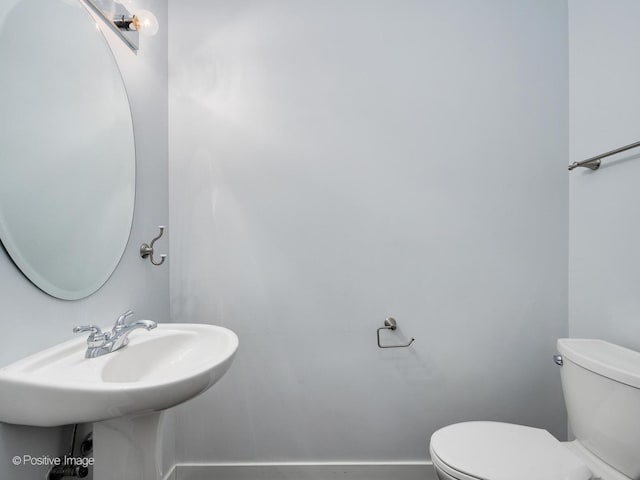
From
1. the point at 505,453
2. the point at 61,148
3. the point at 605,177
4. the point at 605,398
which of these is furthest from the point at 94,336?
the point at 605,177

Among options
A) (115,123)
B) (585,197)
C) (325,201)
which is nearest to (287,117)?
(325,201)

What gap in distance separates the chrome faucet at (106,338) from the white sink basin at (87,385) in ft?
0.05

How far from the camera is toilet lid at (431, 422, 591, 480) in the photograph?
2.82 feet

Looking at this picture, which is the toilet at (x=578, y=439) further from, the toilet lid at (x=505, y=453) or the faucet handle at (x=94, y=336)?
the faucet handle at (x=94, y=336)

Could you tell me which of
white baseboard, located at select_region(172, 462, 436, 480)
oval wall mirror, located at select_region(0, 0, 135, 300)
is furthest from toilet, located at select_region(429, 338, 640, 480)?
oval wall mirror, located at select_region(0, 0, 135, 300)

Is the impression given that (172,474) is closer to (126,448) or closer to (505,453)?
(126,448)

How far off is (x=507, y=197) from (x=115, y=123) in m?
1.61

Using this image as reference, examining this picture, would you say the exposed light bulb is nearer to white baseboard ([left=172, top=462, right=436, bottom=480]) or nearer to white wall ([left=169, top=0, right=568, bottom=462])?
white wall ([left=169, top=0, right=568, bottom=462])

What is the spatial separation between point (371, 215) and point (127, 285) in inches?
40.2

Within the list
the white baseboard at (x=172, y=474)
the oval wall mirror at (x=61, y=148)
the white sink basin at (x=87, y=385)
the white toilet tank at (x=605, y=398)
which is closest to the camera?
the white sink basin at (x=87, y=385)

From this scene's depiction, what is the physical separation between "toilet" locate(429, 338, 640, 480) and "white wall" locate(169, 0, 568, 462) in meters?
0.30

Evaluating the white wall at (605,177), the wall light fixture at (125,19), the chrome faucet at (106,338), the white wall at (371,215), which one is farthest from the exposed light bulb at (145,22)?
the white wall at (605,177)

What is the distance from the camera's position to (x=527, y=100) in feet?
4.39

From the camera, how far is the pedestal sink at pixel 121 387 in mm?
567
